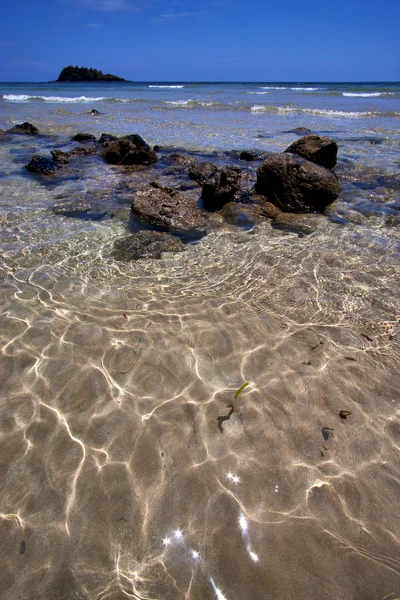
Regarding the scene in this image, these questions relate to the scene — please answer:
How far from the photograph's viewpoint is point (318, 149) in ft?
28.2

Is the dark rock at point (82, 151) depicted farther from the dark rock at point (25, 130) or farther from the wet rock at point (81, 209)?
the dark rock at point (25, 130)

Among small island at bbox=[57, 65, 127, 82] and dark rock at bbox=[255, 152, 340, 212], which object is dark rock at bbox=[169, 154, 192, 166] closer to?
dark rock at bbox=[255, 152, 340, 212]

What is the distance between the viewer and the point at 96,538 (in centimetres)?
195

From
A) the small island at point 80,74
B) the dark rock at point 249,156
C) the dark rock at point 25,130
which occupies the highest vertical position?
the small island at point 80,74

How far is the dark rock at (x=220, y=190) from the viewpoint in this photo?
6.74 meters

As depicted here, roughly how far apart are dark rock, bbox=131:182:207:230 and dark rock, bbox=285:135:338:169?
4.04 m

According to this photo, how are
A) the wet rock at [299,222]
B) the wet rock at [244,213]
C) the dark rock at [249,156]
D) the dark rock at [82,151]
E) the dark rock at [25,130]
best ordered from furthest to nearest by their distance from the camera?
the dark rock at [25,130] < the dark rock at [82,151] < the dark rock at [249,156] < the wet rock at [244,213] < the wet rock at [299,222]

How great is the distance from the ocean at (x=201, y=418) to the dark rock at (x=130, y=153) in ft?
17.8

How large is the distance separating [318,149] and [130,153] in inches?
202

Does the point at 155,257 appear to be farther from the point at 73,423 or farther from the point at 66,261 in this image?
the point at 73,423

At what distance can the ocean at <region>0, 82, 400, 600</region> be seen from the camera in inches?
73.4

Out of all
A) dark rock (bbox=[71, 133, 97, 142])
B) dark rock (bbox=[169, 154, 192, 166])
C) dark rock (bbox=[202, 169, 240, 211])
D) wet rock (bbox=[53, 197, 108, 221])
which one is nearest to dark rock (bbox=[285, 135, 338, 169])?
dark rock (bbox=[202, 169, 240, 211])

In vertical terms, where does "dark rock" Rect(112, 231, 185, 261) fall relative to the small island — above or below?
below

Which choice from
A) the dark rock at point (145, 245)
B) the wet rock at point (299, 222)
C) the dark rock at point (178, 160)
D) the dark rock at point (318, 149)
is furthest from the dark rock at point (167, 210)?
the dark rock at point (178, 160)
